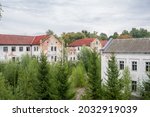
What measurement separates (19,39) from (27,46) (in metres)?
1.86

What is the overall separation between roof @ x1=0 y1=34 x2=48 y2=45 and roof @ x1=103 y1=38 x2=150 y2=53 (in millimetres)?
22297

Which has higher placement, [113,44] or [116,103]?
[113,44]

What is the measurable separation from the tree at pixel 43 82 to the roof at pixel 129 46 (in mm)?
8641

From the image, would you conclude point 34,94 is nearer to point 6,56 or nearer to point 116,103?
point 116,103

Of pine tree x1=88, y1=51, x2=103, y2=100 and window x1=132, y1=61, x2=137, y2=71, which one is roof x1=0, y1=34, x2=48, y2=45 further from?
pine tree x1=88, y1=51, x2=103, y2=100

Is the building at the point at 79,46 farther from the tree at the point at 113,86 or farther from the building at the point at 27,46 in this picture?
the tree at the point at 113,86

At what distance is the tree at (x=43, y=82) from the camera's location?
70.3 ft

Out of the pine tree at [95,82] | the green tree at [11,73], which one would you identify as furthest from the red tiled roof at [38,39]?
the pine tree at [95,82]

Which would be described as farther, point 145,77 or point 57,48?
point 57,48

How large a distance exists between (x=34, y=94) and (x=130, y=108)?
1468cm

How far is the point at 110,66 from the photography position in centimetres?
2169

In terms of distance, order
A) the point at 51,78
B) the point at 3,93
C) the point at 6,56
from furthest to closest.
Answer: the point at 6,56 → the point at 51,78 → the point at 3,93

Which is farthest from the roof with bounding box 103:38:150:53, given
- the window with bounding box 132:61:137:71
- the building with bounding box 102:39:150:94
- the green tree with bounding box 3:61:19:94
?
the green tree with bounding box 3:61:19:94

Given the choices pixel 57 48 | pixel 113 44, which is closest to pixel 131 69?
pixel 113 44
